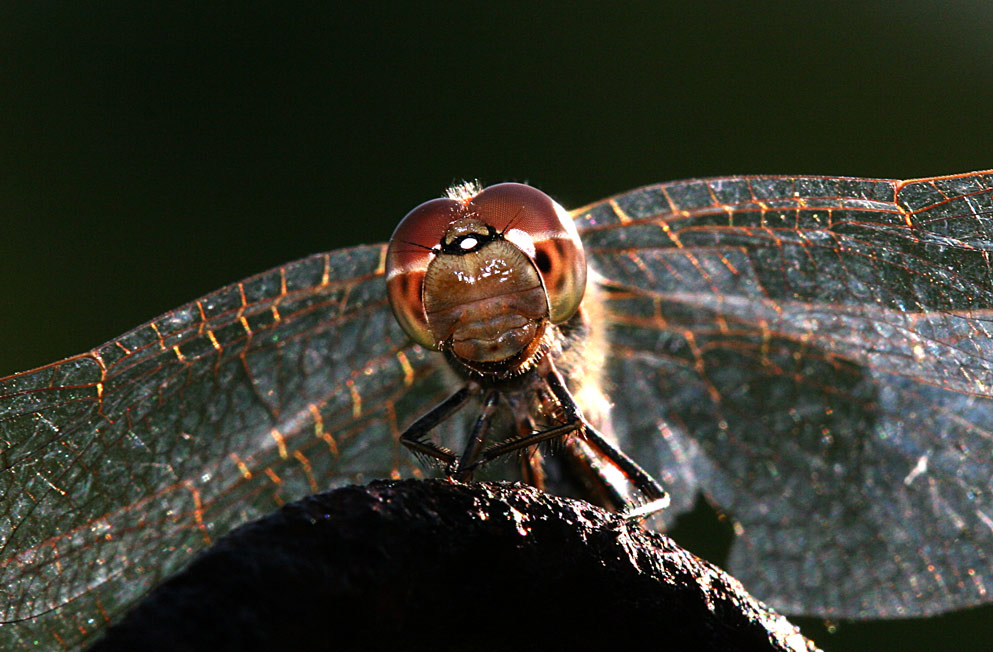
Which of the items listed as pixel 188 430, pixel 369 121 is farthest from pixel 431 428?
pixel 369 121

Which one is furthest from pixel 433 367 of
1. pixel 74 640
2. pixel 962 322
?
pixel 962 322

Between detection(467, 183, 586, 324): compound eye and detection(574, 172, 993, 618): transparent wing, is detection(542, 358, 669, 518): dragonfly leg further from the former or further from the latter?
detection(574, 172, 993, 618): transparent wing

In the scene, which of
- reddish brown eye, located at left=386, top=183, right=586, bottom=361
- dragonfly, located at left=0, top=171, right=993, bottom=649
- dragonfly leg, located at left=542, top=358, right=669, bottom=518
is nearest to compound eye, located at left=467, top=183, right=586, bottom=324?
reddish brown eye, located at left=386, top=183, right=586, bottom=361

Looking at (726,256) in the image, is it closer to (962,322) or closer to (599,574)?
(962,322)

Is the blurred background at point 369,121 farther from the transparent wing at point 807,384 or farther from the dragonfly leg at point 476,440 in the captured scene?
the dragonfly leg at point 476,440

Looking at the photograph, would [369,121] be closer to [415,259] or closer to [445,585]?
[415,259]
